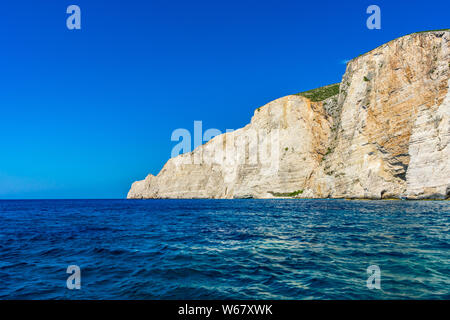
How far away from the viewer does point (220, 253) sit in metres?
11.7

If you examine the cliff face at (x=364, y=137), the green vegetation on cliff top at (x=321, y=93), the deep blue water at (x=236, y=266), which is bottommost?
the deep blue water at (x=236, y=266)

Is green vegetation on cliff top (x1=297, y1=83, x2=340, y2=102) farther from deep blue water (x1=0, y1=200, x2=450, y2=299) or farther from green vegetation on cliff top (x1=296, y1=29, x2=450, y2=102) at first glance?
deep blue water (x1=0, y1=200, x2=450, y2=299)

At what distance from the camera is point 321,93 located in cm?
9269

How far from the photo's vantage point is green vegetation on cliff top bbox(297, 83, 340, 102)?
89.4 meters

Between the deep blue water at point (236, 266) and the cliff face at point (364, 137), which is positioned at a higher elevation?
the cliff face at point (364, 137)

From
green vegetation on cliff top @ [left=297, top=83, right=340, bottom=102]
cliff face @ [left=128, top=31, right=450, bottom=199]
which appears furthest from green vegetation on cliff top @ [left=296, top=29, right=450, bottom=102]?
cliff face @ [left=128, top=31, right=450, bottom=199]

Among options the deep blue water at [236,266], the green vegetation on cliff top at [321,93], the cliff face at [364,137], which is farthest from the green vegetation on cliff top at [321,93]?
the deep blue water at [236,266]

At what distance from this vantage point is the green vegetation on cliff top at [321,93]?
293 feet

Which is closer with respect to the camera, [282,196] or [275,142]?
[282,196]

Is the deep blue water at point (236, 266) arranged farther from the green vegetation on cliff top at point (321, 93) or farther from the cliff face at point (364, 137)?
the green vegetation on cliff top at point (321, 93)

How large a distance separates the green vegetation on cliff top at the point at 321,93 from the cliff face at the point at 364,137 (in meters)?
4.38
